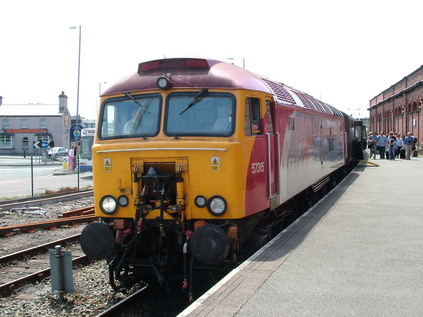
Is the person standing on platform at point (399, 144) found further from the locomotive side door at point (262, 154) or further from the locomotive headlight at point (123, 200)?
the locomotive headlight at point (123, 200)

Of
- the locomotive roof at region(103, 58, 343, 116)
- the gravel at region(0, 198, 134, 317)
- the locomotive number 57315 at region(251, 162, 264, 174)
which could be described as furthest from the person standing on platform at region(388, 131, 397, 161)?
the gravel at region(0, 198, 134, 317)

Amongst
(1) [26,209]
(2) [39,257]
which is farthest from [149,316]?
(1) [26,209]

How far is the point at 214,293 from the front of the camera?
17.5 feet

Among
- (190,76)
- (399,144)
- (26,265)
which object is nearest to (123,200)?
(190,76)

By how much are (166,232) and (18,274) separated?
3163 millimetres

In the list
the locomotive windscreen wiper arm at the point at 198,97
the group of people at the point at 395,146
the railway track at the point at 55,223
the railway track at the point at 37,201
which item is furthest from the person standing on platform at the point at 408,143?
the locomotive windscreen wiper arm at the point at 198,97

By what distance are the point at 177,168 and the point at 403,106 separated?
3767 centimetres

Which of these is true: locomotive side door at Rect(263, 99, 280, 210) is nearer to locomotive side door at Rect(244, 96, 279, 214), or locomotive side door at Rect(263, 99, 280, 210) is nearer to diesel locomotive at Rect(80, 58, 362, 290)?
locomotive side door at Rect(244, 96, 279, 214)

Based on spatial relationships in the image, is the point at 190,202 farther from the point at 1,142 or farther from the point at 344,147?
the point at 1,142

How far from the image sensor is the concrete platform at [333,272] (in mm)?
4910

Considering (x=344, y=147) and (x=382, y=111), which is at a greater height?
(x=382, y=111)

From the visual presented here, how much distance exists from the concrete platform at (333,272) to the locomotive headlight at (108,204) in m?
1.88

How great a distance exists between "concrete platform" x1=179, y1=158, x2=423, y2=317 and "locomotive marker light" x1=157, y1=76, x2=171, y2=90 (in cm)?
257

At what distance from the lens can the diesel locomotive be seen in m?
6.43
